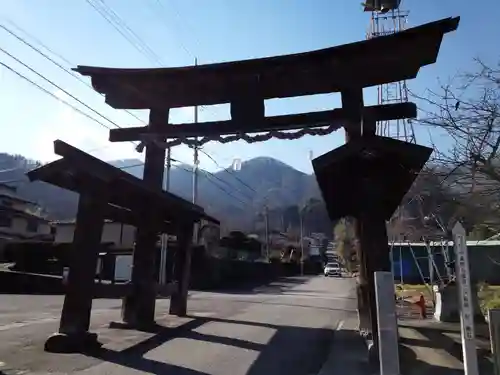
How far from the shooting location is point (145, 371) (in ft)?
22.2

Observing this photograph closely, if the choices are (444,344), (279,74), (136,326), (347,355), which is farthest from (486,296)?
(136,326)

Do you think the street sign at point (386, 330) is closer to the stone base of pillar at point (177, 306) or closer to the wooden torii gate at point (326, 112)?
the wooden torii gate at point (326, 112)

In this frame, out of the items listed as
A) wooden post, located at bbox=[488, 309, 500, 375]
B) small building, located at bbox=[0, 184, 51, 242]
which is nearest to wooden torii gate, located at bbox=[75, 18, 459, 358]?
wooden post, located at bbox=[488, 309, 500, 375]

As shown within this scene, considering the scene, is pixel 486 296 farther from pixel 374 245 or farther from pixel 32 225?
pixel 32 225

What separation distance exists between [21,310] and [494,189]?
46.4 feet

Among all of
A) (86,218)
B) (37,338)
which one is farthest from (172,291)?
(86,218)

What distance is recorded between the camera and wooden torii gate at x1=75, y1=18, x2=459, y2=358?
7590mm

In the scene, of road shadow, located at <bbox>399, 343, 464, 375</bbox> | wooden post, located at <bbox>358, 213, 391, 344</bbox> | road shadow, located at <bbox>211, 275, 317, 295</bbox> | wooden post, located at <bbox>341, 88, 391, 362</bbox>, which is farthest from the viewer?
road shadow, located at <bbox>211, 275, 317, 295</bbox>

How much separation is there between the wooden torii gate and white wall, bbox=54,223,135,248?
27.6m

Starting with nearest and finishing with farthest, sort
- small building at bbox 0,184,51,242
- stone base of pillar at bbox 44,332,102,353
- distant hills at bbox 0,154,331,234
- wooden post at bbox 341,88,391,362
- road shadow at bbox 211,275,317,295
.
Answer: wooden post at bbox 341,88,391,362 → stone base of pillar at bbox 44,332,102,353 → road shadow at bbox 211,275,317,295 → small building at bbox 0,184,51,242 → distant hills at bbox 0,154,331,234

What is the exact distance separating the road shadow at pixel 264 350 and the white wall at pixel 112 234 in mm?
27783

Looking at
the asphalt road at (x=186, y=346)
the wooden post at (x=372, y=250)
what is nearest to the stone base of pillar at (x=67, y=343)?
the asphalt road at (x=186, y=346)

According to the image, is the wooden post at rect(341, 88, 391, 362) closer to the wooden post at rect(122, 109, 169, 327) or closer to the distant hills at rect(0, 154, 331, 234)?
the wooden post at rect(122, 109, 169, 327)

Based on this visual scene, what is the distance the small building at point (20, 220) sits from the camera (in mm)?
43344
